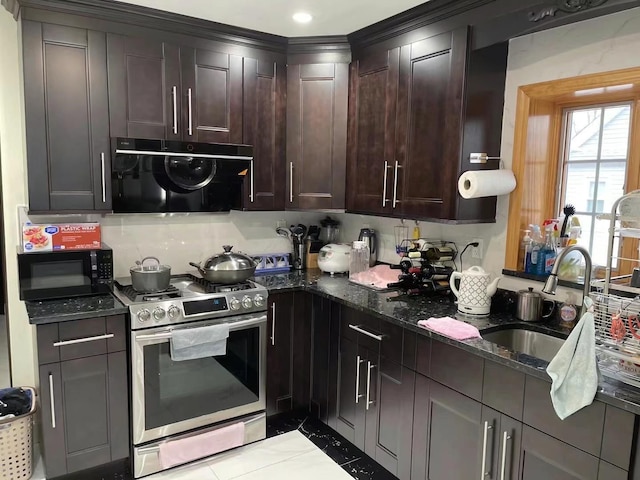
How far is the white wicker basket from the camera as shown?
2343 mm

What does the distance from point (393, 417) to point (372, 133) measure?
1.64 meters

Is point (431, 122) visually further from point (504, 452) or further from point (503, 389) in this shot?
point (504, 452)

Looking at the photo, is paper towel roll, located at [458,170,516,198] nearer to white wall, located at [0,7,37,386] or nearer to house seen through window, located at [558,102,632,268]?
house seen through window, located at [558,102,632,268]

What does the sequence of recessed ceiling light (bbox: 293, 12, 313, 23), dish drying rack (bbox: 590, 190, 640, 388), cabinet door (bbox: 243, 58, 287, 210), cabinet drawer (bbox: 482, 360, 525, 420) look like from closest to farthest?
dish drying rack (bbox: 590, 190, 640, 388)
cabinet drawer (bbox: 482, 360, 525, 420)
recessed ceiling light (bbox: 293, 12, 313, 23)
cabinet door (bbox: 243, 58, 287, 210)

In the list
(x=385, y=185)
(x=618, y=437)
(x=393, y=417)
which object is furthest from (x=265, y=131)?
(x=618, y=437)

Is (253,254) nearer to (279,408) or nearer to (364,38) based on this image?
(279,408)

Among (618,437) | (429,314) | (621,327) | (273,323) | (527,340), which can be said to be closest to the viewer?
(618,437)

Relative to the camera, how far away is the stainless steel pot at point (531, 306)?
2.29 metres

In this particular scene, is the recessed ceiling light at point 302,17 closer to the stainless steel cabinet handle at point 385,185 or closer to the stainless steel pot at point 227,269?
the stainless steel cabinet handle at point 385,185

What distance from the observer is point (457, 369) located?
79.7 inches

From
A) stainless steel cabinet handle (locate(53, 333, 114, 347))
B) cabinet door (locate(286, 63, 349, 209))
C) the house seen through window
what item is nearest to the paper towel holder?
the house seen through window

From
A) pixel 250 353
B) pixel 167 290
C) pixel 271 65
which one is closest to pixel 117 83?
pixel 271 65

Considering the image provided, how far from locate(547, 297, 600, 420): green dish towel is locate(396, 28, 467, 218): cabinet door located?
101 cm

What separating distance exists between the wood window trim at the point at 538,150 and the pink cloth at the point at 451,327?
2.06 ft
